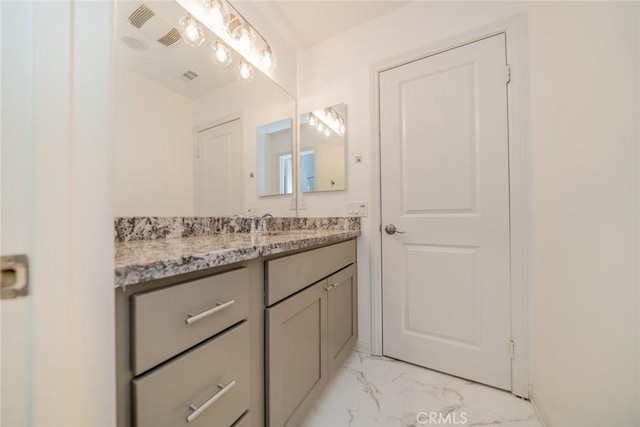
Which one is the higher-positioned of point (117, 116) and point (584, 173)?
point (117, 116)

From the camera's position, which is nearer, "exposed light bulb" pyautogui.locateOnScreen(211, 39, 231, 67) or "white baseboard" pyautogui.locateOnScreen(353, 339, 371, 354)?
A: "exposed light bulb" pyautogui.locateOnScreen(211, 39, 231, 67)

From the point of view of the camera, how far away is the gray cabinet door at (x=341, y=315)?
1.23m

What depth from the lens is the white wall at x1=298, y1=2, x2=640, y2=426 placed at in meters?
0.71

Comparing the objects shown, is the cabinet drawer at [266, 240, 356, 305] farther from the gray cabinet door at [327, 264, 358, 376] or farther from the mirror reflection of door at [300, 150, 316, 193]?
the mirror reflection of door at [300, 150, 316, 193]

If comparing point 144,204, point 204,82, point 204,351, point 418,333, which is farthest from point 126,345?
point 418,333

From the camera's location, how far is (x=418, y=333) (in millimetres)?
1524

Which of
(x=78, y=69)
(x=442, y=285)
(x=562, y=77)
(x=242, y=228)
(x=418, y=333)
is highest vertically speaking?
(x=562, y=77)

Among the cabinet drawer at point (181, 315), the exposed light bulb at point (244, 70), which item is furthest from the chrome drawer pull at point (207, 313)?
the exposed light bulb at point (244, 70)

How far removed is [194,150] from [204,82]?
383 millimetres

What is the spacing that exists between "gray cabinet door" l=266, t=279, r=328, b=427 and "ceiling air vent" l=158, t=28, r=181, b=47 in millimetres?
1270

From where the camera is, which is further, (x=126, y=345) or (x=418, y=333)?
(x=418, y=333)

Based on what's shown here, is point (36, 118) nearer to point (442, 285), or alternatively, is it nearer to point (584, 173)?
point (584, 173)

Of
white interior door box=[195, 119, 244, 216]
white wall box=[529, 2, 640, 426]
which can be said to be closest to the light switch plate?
white interior door box=[195, 119, 244, 216]

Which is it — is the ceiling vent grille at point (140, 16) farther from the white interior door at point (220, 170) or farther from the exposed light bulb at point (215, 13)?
the white interior door at point (220, 170)
